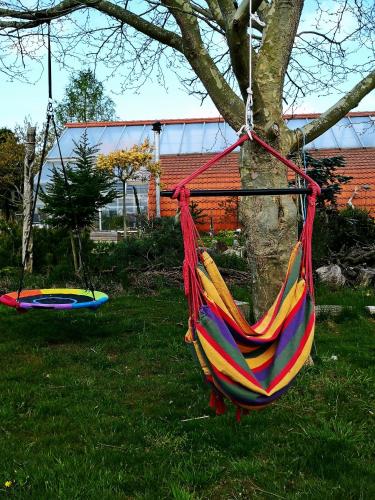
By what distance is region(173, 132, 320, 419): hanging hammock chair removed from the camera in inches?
85.8

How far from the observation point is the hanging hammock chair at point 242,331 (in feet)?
7.15

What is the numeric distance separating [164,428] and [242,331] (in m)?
0.82

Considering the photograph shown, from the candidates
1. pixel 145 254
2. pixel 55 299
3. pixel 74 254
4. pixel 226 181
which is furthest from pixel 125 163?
pixel 55 299

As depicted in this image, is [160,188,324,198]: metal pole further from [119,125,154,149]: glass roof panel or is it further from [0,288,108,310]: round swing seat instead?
[119,125,154,149]: glass roof panel

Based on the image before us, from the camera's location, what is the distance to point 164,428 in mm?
2844

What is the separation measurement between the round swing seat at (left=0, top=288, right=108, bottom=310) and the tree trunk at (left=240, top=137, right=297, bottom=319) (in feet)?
4.59

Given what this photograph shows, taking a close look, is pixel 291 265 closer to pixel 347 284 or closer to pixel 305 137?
pixel 305 137

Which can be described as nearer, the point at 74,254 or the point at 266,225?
the point at 266,225

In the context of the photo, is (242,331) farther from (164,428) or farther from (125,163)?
(125,163)

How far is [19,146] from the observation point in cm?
1583

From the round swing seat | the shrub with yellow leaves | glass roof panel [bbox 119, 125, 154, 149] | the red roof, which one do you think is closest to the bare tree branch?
the round swing seat

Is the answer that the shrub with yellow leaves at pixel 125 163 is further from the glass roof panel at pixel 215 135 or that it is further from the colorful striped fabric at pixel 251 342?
the colorful striped fabric at pixel 251 342

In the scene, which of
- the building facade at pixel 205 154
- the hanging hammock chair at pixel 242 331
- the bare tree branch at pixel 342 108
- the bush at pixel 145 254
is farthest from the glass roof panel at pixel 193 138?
the hanging hammock chair at pixel 242 331

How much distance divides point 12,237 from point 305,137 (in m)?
5.88
